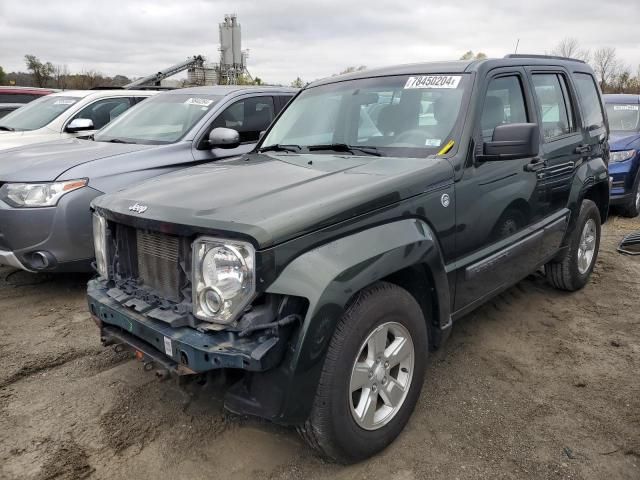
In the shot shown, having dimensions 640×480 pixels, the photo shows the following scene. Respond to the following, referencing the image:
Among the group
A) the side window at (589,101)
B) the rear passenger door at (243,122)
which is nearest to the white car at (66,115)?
the rear passenger door at (243,122)

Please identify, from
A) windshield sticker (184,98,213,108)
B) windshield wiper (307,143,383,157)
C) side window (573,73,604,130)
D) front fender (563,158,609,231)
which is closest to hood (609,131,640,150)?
side window (573,73,604,130)

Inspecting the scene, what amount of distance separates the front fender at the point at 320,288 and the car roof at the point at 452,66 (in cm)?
152

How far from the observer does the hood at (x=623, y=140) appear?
7805 mm

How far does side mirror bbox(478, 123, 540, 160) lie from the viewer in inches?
114

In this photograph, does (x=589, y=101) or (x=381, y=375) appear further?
(x=589, y=101)

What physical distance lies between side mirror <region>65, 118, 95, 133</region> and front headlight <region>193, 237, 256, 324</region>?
17.0 ft

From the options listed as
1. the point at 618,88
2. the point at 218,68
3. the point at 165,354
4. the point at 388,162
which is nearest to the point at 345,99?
the point at 388,162

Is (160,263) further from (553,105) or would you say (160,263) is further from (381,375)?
(553,105)

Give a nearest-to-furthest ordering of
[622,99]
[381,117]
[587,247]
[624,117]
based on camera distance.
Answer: [381,117] < [587,247] < [624,117] < [622,99]

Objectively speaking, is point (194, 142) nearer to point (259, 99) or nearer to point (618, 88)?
point (259, 99)

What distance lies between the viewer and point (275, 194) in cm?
247

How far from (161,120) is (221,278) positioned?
12.8ft

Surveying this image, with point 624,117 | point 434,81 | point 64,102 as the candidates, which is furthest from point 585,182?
point 64,102

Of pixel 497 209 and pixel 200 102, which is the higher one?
pixel 200 102
